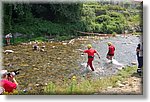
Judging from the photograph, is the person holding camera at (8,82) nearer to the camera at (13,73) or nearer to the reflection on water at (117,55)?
the camera at (13,73)

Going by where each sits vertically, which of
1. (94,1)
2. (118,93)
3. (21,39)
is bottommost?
(118,93)

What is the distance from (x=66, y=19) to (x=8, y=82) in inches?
27.1

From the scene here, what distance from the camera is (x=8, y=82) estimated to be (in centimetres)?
348

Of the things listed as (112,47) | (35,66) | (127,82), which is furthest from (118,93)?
(35,66)

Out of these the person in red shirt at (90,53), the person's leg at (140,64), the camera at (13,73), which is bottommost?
the camera at (13,73)

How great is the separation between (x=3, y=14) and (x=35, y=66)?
Answer: 0.49m

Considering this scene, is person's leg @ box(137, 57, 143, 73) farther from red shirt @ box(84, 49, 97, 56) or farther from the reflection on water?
red shirt @ box(84, 49, 97, 56)

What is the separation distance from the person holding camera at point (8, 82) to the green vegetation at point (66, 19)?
28 centimetres

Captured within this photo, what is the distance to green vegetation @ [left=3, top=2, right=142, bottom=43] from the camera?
11.5 feet

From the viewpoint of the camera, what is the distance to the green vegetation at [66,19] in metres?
3.51

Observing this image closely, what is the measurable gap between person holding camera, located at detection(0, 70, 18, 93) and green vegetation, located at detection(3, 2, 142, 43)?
0.91ft

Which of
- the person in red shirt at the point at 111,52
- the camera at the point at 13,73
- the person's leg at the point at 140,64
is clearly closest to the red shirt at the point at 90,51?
the person in red shirt at the point at 111,52

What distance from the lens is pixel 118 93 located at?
346 cm

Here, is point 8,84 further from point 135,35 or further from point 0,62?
point 135,35
